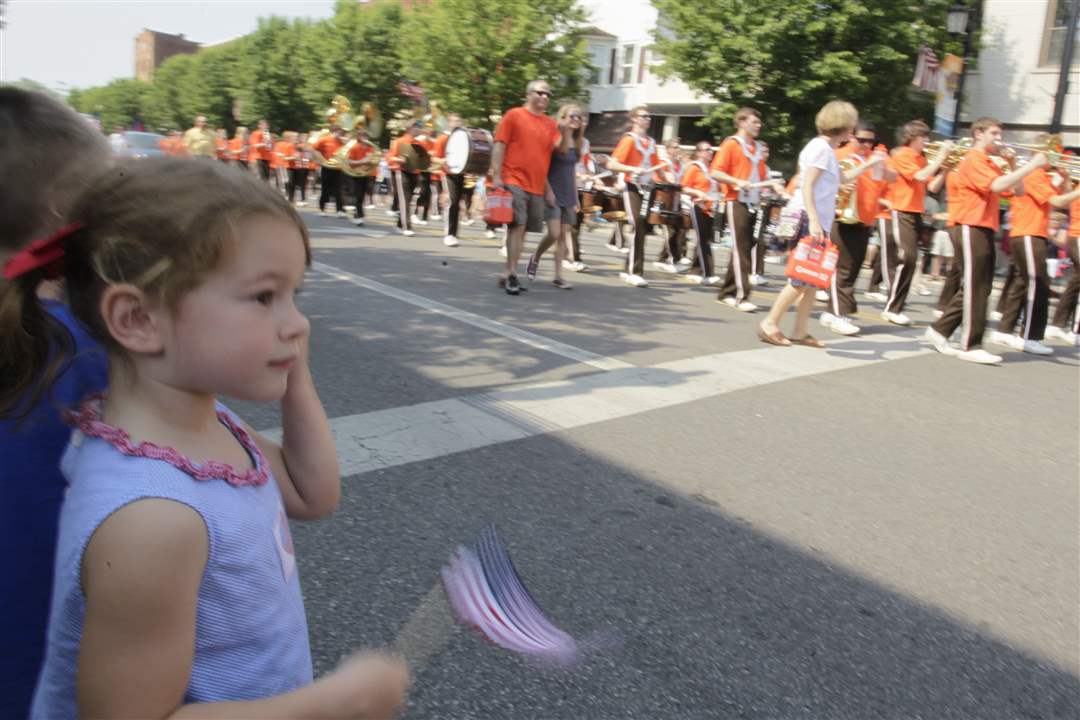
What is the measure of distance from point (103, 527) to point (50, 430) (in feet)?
1.29

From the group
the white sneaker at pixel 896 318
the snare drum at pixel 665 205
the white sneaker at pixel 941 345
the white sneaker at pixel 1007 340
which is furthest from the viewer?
the snare drum at pixel 665 205

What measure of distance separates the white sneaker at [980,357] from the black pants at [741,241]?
2478 millimetres

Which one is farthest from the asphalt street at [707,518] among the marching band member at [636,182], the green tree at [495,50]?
the green tree at [495,50]

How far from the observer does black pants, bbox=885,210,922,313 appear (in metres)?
9.85

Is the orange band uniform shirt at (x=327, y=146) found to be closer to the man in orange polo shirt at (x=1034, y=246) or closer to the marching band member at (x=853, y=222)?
the marching band member at (x=853, y=222)

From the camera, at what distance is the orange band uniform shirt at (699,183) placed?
11664 millimetres

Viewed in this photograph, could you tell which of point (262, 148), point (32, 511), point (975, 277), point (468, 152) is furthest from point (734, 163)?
point (262, 148)

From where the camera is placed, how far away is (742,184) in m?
9.43

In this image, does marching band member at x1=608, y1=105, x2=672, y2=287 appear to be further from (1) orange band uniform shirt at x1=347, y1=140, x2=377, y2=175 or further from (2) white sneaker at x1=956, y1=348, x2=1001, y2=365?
(1) orange band uniform shirt at x1=347, y1=140, x2=377, y2=175

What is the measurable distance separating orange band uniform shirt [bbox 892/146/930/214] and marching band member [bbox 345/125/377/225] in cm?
945

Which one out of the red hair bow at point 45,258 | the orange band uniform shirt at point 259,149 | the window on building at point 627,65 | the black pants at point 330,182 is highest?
the window on building at point 627,65

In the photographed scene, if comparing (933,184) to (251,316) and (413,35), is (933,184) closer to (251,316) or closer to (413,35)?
(251,316)

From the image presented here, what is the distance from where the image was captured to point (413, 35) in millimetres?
38344

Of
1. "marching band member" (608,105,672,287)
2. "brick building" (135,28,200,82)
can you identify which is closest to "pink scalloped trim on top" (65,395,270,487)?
"marching band member" (608,105,672,287)
